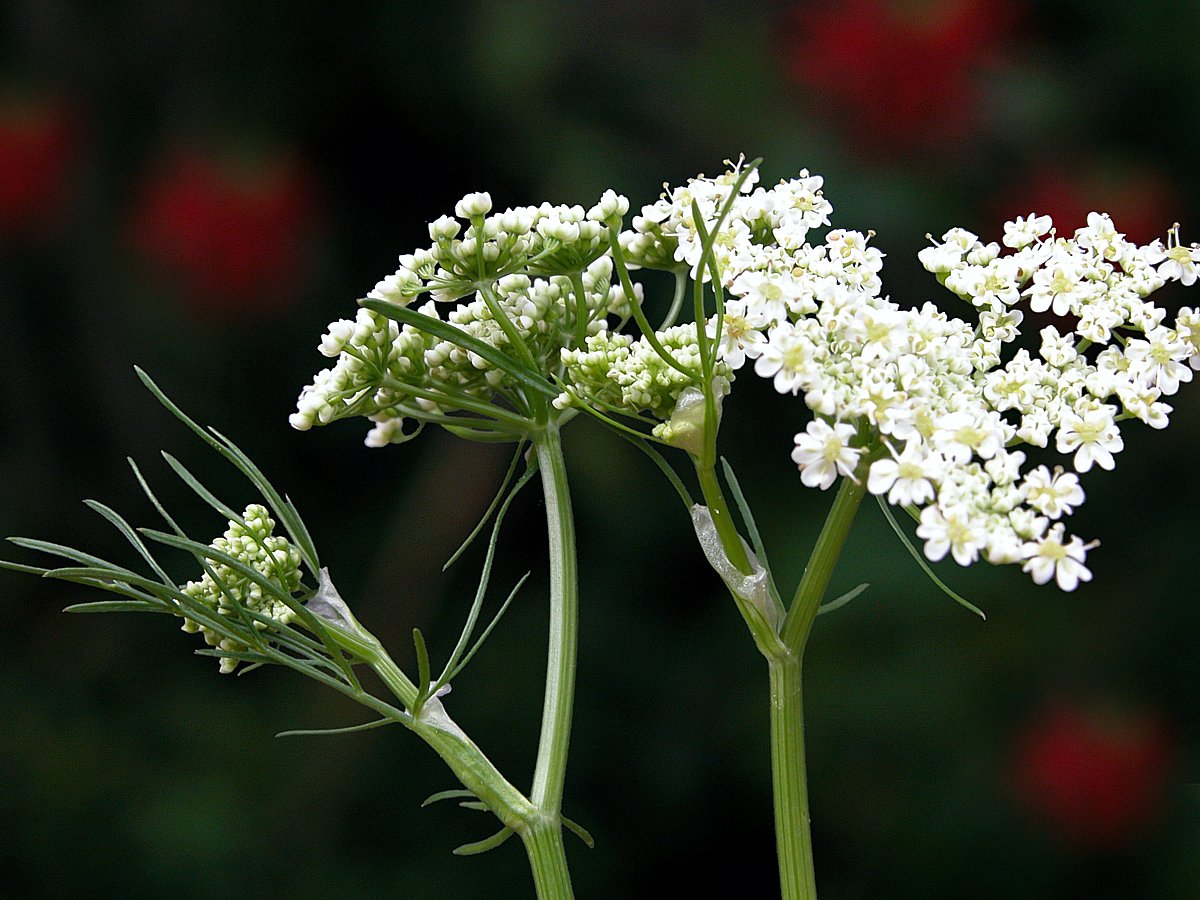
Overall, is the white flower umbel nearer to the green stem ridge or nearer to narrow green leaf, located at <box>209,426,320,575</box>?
the green stem ridge

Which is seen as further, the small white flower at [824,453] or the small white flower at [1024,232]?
the small white flower at [1024,232]

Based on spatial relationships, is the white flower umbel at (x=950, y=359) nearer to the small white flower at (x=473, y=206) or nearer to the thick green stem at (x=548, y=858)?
the small white flower at (x=473, y=206)

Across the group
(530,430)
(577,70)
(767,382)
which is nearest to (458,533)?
(767,382)

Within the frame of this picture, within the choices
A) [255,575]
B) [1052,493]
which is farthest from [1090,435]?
[255,575]

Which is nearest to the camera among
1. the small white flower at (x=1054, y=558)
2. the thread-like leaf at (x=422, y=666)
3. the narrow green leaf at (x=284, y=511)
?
the small white flower at (x=1054, y=558)

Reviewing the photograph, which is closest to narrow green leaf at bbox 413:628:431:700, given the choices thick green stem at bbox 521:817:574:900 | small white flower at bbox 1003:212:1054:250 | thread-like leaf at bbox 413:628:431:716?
thread-like leaf at bbox 413:628:431:716

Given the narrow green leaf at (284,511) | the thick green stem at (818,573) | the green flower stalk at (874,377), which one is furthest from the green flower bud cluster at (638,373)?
the narrow green leaf at (284,511)
